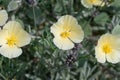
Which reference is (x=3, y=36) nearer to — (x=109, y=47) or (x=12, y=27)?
(x=12, y=27)

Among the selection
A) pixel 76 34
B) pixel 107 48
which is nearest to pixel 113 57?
pixel 107 48

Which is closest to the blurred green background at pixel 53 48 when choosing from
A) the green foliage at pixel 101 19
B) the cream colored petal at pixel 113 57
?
the green foliage at pixel 101 19

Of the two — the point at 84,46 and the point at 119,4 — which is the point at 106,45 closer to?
the point at 84,46

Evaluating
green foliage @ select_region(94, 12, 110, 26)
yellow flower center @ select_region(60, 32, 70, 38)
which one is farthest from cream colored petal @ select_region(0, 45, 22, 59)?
green foliage @ select_region(94, 12, 110, 26)

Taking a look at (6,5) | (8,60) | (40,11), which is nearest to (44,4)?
(40,11)

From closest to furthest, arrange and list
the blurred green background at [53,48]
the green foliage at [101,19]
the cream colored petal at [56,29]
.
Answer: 1. the cream colored petal at [56,29]
2. the blurred green background at [53,48]
3. the green foliage at [101,19]

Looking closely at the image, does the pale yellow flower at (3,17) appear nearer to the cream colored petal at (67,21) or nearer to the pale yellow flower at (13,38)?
the pale yellow flower at (13,38)
